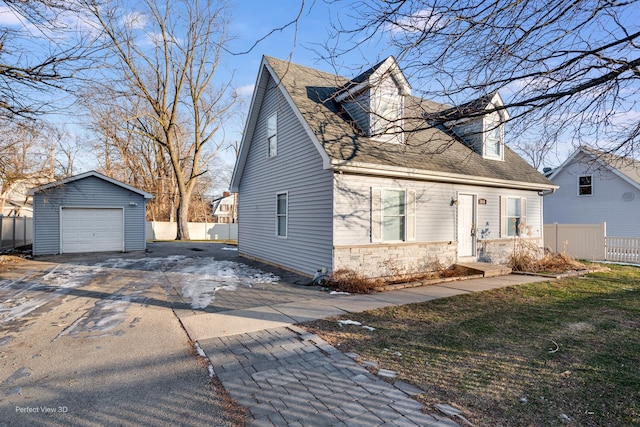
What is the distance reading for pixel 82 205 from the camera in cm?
1469

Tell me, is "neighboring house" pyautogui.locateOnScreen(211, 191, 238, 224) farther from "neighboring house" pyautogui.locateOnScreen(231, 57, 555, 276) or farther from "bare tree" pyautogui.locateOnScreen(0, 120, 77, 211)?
"neighboring house" pyautogui.locateOnScreen(231, 57, 555, 276)

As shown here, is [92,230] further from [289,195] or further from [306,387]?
[306,387]

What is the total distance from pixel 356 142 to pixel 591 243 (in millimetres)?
12696

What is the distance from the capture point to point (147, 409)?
2.86 m

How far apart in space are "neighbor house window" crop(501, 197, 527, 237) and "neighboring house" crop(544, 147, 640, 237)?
282 inches

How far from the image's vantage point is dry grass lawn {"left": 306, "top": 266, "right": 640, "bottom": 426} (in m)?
2.91

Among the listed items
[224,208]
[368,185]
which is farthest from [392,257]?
[224,208]

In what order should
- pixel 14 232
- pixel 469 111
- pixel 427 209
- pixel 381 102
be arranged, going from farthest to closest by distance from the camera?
pixel 14 232 → pixel 427 209 → pixel 381 102 → pixel 469 111

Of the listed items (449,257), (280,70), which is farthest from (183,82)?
(449,257)

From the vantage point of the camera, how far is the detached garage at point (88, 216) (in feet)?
Result: 45.7

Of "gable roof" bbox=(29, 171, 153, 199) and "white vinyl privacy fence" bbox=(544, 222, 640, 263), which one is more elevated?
"gable roof" bbox=(29, 171, 153, 199)

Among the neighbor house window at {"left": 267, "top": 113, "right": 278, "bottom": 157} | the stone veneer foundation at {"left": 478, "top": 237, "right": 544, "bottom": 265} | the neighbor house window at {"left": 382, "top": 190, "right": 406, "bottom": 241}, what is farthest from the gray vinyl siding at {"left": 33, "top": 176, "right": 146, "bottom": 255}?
the stone veneer foundation at {"left": 478, "top": 237, "right": 544, "bottom": 265}

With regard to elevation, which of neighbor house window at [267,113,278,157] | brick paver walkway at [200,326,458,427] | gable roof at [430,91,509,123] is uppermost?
neighbor house window at [267,113,278,157]

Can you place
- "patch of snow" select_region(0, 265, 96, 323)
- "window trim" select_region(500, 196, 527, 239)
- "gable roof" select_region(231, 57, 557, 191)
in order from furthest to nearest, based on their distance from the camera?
"window trim" select_region(500, 196, 527, 239), "gable roof" select_region(231, 57, 557, 191), "patch of snow" select_region(0, 265, 96, 323)
